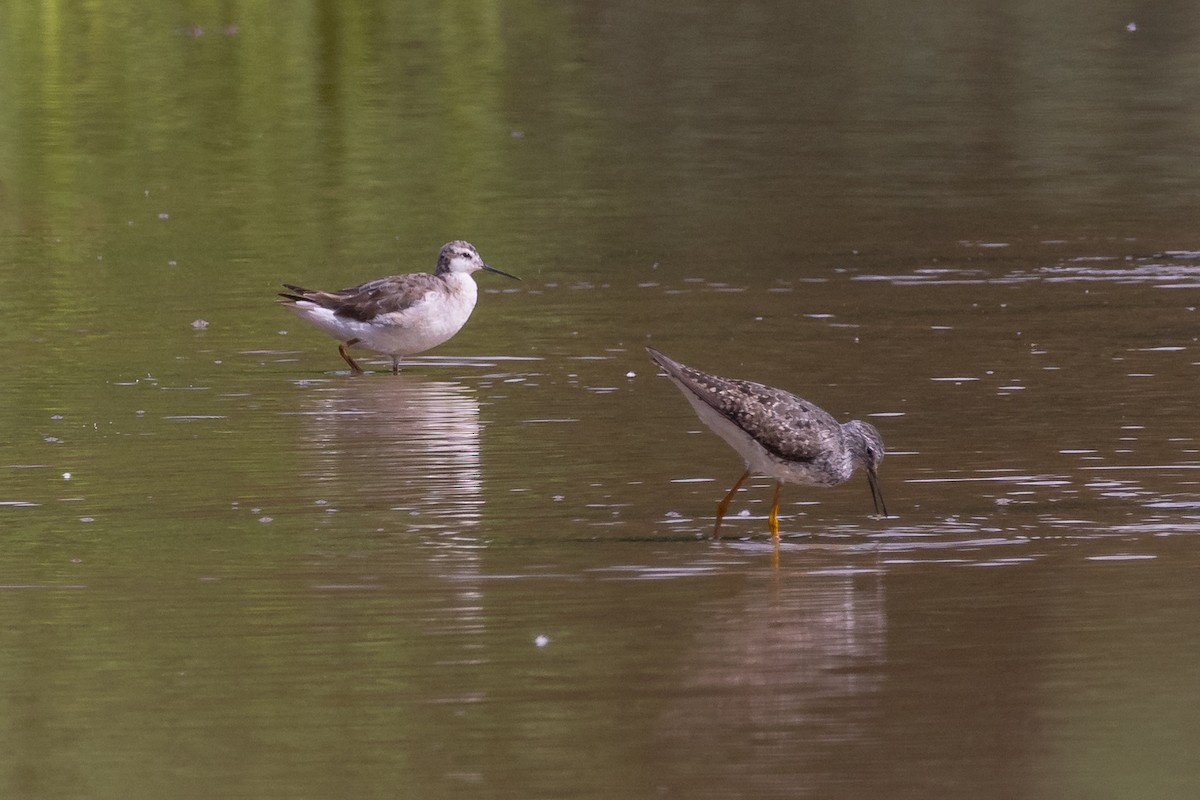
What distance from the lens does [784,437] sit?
33.0 ft

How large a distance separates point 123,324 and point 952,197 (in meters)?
8.12

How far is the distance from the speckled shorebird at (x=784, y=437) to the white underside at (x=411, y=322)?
4.76 m

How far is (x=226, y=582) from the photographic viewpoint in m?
9.16

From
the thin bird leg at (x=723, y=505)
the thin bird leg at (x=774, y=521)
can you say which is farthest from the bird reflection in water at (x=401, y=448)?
the thin bird leg at (x=774, y=521)

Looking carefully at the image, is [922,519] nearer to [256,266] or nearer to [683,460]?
[683,460]

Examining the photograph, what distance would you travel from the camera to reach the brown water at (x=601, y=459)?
24.1ft

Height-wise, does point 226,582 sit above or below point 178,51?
below

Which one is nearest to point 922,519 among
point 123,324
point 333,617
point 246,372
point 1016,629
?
point 1016,629

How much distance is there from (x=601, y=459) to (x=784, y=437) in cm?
167

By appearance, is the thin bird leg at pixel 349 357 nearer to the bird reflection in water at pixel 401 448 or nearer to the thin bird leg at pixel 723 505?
the bird reflection in water at pixel 401 448

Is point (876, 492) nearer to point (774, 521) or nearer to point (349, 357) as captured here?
point (774, 521)

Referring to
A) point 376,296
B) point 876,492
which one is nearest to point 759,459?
point 876,492

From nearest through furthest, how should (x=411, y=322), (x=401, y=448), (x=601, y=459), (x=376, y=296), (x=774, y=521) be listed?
1. (x=774, y=521)
2. (x=601, y=459)
3. (x=401, y=448)
4. (x=411, y=322)
5. (x=376, y=296)

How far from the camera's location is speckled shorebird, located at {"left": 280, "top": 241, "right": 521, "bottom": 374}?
1494 centimetres
